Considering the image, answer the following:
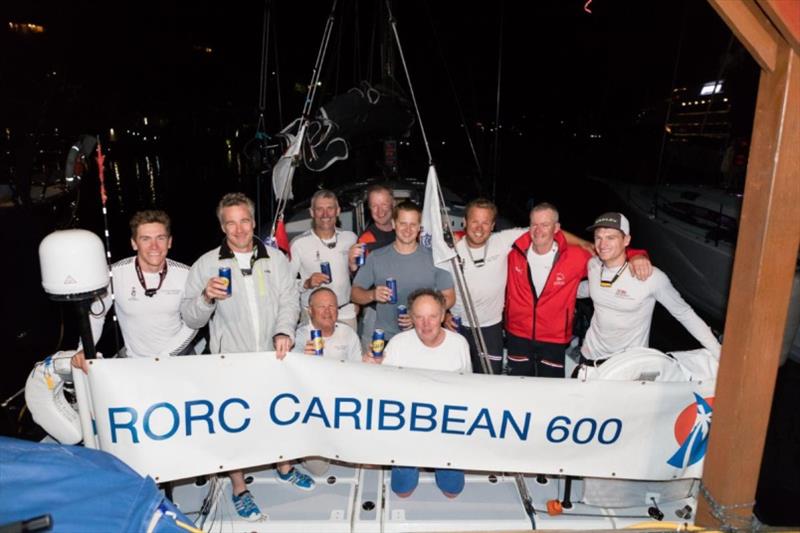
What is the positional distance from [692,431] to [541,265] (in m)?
1.75

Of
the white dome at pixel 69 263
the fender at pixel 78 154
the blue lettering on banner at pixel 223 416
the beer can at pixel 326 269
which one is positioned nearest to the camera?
the white dome at pixel 69 263

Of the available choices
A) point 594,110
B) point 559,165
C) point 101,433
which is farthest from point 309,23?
point 594,110

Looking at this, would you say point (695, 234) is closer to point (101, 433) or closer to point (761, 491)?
point (761, 491)

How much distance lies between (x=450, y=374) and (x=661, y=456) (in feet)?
4.81

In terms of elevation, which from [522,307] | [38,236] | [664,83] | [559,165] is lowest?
[38,236]

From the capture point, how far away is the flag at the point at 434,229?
14.9 feet

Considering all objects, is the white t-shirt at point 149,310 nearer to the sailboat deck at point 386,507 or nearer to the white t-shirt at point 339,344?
the white t-shirt at point 339,344

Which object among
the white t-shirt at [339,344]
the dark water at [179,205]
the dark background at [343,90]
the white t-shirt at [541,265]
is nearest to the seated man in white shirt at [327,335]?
the white t-shirt at [339,344]

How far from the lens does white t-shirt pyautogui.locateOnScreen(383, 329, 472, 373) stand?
3.79 metres

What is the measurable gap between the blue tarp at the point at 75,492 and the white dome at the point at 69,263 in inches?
37.9

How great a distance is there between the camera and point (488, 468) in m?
3.49

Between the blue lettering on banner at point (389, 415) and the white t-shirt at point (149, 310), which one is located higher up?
the white t-shirt at point (149, 310)

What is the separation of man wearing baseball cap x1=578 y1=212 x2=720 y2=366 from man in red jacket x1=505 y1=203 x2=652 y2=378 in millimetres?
282

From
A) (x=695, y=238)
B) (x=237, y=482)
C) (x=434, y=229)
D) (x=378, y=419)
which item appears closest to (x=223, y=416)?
(x=237, y=482)
